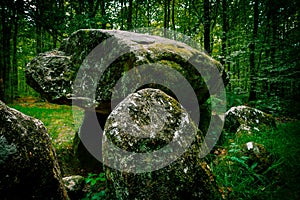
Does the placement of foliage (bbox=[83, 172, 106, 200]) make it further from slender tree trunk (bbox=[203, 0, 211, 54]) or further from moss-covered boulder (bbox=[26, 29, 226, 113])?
slender tree trunk (bbox=[203, 0, 211, 54])

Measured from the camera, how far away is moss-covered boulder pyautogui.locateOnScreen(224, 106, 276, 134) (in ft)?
16.3

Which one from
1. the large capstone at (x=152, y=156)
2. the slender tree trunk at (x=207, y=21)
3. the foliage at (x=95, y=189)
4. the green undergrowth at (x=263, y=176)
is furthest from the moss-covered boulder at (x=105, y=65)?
the slender tree trunk at (x=207, y=21)

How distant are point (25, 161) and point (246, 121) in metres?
4.86

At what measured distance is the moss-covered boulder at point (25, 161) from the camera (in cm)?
179

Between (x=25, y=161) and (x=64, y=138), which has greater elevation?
(x=25, y=161)

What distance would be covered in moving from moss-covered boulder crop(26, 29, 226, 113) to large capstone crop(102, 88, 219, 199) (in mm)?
1227

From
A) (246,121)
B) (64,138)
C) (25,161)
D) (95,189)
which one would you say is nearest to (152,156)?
(25,161)

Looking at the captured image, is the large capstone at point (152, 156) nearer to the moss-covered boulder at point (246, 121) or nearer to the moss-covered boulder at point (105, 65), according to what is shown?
the moss-covered boulder at point (105, 65)

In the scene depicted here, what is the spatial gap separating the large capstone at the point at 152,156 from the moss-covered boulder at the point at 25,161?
59cm

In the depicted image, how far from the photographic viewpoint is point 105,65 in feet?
12.8

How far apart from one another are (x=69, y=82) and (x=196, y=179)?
132 inches

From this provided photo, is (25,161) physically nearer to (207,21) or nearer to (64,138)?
(64,138)

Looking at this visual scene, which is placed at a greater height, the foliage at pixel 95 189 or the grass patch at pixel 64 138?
the foliage at pixel 95 189

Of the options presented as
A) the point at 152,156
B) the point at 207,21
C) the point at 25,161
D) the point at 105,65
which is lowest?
the point at 152,156
